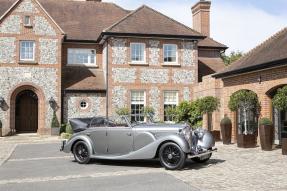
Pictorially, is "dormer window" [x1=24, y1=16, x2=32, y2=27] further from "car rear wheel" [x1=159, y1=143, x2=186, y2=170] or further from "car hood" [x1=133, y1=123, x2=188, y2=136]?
"car rear wheel" [x1=159, y1=143, x2=186, y2=170]

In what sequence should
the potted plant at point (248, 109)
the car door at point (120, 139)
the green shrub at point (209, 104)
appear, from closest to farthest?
the car door at point (120, 139)
the potted plant at point (248, 109)
the green shrub at point (209, 104)

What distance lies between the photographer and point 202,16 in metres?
32.2

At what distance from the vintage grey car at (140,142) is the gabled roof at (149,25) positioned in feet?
47.7

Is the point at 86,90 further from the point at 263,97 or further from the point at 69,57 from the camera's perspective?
the point at 263,97

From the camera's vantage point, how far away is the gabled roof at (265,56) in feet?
48.7

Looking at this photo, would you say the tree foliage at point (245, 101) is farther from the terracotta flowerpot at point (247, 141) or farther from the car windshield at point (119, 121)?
the car windshield at point (119, 121)

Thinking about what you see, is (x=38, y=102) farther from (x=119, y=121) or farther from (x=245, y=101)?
(x=119, y=121)

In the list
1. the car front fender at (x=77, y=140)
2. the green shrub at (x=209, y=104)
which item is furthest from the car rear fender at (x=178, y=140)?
the green shrub at (x=209, y=104)

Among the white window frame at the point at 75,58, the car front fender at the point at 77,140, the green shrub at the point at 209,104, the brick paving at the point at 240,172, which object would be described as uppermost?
the white window frame at the point at 75,58

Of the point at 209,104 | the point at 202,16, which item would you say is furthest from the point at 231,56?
the point at 209,104

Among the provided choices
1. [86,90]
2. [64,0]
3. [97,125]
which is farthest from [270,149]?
[64,0]

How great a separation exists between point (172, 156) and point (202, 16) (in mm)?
22929

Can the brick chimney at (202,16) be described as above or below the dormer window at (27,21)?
above

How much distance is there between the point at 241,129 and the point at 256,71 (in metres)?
2.77
